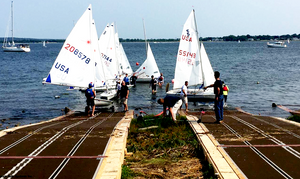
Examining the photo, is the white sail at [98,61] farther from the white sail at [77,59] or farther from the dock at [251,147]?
the dock at [251,147]

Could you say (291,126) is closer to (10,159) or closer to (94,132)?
(94,132)

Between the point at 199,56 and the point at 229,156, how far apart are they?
2014 cm

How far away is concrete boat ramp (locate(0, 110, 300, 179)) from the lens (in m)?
8.82

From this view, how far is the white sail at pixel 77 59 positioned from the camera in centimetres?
2305

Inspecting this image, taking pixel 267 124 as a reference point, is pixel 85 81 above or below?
above

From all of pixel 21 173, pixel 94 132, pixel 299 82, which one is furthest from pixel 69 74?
pixel 299 82

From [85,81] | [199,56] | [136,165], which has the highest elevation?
[199,56]

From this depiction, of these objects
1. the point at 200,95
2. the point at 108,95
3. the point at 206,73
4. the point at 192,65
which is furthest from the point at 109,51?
the point at 200,95

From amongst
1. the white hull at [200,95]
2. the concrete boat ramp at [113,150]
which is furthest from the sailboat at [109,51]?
the concrete boat ramp at [113,150]

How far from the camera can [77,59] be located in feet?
77.1

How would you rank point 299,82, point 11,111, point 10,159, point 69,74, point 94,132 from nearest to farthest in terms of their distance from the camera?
point 10,159 → point 94,132 → point 69,74 → point 11,111 → point 299,82

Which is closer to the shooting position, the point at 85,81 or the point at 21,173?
the point at 21,173

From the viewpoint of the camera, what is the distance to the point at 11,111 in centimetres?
2766

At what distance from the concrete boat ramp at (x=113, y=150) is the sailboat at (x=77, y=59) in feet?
28.7
